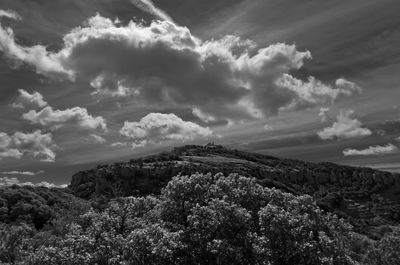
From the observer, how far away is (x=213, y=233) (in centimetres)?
3259

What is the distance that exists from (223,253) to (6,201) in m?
125

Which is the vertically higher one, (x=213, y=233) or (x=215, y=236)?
(x=213, y=233)

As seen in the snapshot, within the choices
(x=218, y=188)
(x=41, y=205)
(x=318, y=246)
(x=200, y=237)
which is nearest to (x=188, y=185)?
(x=218, y=188)

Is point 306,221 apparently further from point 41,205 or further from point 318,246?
point 41,205

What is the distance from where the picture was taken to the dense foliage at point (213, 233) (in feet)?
102

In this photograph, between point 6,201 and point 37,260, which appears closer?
point 37,260

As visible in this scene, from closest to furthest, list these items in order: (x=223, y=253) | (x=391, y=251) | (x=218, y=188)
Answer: (x=223, y=253)
(x=218, y=188)
(x=391, y=251)

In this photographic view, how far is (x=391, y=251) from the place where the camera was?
175 ft

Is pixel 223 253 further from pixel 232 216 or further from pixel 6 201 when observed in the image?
pixel 6 201

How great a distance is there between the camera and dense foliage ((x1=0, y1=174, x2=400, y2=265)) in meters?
31.2

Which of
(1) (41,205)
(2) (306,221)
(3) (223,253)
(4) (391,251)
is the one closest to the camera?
(3) (223,253)

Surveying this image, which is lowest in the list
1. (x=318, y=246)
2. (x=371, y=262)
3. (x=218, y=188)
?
(x=371, y=262)

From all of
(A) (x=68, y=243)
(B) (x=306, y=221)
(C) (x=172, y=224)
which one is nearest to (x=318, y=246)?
(B) (x=306, y=221)

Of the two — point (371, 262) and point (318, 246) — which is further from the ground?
point (318, 246)
